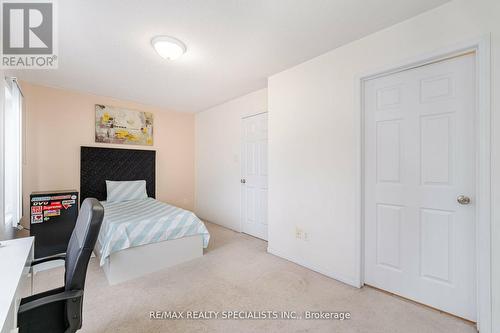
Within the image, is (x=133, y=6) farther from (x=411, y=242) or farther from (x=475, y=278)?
(x=475, y=278)

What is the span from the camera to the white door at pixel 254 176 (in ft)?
12.0

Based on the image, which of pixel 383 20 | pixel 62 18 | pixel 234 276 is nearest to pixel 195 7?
pixel 62 18

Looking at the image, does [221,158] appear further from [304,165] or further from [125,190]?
[304,165]

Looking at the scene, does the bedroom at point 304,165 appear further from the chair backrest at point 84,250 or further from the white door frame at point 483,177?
the chair backrest at point 84,250

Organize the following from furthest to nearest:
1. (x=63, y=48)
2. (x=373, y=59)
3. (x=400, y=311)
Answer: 1. (x=63, y=48)
2. (x=373, y=59)
3. (x=400, y=311)

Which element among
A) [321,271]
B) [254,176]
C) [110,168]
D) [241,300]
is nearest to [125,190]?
Result: [110,168]

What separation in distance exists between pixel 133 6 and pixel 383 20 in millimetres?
2093

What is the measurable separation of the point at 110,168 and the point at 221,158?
2.04 m

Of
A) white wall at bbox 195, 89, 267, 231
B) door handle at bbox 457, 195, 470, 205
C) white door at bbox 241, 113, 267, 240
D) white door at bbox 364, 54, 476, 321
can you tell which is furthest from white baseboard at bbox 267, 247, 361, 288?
white wall at bbox 195, 89, 267, 231

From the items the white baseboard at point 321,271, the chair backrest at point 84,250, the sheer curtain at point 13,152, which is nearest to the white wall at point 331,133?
the white baseboard at point 321,271

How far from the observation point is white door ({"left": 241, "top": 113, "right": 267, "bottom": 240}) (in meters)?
3.67

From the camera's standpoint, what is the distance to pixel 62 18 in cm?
185

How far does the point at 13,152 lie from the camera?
2.78 meters

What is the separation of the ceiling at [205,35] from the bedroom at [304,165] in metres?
0.02
